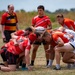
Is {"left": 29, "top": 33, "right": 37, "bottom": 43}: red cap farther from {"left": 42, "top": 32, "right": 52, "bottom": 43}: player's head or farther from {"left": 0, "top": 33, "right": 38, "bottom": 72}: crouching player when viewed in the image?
{"left": 42, "top": 32, "right": 52, "bottom": 43}: player's head

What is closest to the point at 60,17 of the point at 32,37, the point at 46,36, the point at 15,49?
the point at 46,36

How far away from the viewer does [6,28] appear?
10.9m

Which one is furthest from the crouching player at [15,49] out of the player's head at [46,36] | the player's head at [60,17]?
the player's head at [60,17]

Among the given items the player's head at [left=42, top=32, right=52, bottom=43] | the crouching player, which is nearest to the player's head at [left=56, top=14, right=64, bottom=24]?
the player's head at [left=42, top=32, right=52, bottom=43]

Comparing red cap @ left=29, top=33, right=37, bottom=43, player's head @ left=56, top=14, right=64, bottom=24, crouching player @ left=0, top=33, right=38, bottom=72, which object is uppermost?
player's head @ left=56, top=14, right=64, bottom=24

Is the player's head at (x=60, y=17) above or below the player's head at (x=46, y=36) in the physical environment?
above

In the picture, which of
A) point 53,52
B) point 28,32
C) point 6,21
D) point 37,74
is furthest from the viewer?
point 6,21

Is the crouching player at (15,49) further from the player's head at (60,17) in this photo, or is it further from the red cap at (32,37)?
the player's head at (60,17)

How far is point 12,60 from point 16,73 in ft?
2.06

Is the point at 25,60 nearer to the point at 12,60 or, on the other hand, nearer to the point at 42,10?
the point at 12,60

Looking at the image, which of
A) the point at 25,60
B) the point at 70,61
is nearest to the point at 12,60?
the point at 25,60

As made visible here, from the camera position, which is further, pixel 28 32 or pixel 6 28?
pixel 6 28

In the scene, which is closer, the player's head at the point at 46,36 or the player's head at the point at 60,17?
the player's head at the point at 46,36

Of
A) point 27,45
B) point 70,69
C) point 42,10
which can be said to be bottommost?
point 70,69
